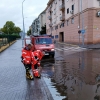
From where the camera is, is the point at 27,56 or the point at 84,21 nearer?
the point at 27,56

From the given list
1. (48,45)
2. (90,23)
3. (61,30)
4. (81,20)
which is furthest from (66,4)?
(48,45)

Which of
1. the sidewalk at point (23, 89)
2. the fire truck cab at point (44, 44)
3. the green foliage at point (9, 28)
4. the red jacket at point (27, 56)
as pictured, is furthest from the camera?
the green foliage at point (9, 28)

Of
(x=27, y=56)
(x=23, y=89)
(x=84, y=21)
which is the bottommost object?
(x=23, y=89)

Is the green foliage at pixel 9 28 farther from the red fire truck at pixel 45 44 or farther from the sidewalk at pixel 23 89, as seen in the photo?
the sidewalk at pixel 23 89

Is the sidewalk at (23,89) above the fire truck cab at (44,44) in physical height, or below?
below

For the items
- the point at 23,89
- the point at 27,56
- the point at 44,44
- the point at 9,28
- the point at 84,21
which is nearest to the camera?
the point at 23,89

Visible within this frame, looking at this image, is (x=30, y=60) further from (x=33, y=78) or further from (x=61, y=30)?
(x=61, y=30)

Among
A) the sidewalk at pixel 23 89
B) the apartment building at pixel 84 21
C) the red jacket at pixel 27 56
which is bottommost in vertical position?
the sidewalk at pixel 23 89

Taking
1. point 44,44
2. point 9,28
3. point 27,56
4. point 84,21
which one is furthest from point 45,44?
point 9,28

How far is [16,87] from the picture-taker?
561 centimetres

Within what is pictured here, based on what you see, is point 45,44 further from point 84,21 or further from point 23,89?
point 84,21

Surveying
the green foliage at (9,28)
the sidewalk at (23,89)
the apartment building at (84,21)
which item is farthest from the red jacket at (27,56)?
the green foliage at (9,28)

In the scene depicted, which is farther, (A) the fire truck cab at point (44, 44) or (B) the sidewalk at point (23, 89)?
(A) the fire truck cab at point (44, 44)

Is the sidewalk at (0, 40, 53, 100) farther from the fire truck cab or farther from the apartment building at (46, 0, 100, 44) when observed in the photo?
the apartment building at (46, 0, 100, 44)
